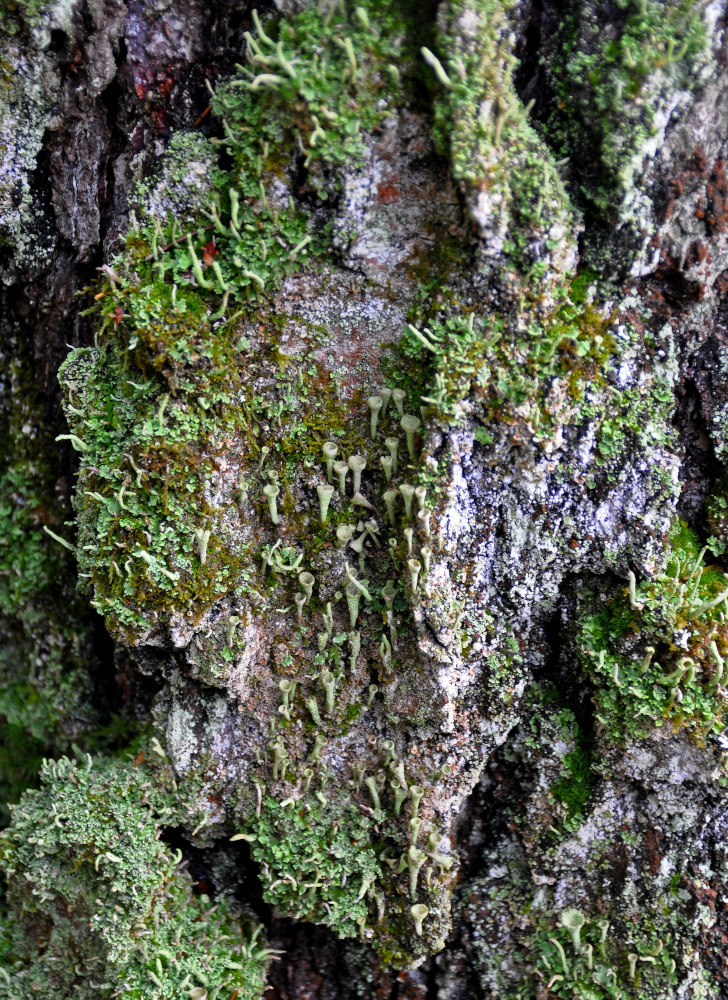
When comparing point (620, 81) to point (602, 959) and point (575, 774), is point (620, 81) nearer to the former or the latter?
point (575, 774)

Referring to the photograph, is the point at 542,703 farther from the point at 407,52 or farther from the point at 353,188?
→ the point at 407,52

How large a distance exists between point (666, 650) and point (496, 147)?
2152 mm

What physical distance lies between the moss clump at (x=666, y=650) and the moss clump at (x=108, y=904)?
201cm

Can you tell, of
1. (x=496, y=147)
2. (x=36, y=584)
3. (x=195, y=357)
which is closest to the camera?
(x=496, y=147)

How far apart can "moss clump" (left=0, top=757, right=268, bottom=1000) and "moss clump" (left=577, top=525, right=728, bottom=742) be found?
79.0 inches

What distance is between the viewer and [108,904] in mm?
3047

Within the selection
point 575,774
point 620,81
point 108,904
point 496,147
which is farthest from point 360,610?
point 620,81

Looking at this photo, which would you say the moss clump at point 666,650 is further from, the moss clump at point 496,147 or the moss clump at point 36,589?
the moss clump at point 36,589

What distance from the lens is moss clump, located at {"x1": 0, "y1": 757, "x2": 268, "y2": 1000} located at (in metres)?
3.03

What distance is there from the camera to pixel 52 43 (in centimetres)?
301

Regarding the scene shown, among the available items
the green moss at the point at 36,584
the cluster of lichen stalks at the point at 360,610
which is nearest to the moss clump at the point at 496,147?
the cluster of lichen stalks at the point at 360,610

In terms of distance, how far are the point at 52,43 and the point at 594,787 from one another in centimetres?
406

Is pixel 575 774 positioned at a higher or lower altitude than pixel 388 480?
lower

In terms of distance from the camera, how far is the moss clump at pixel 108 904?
3025mm
